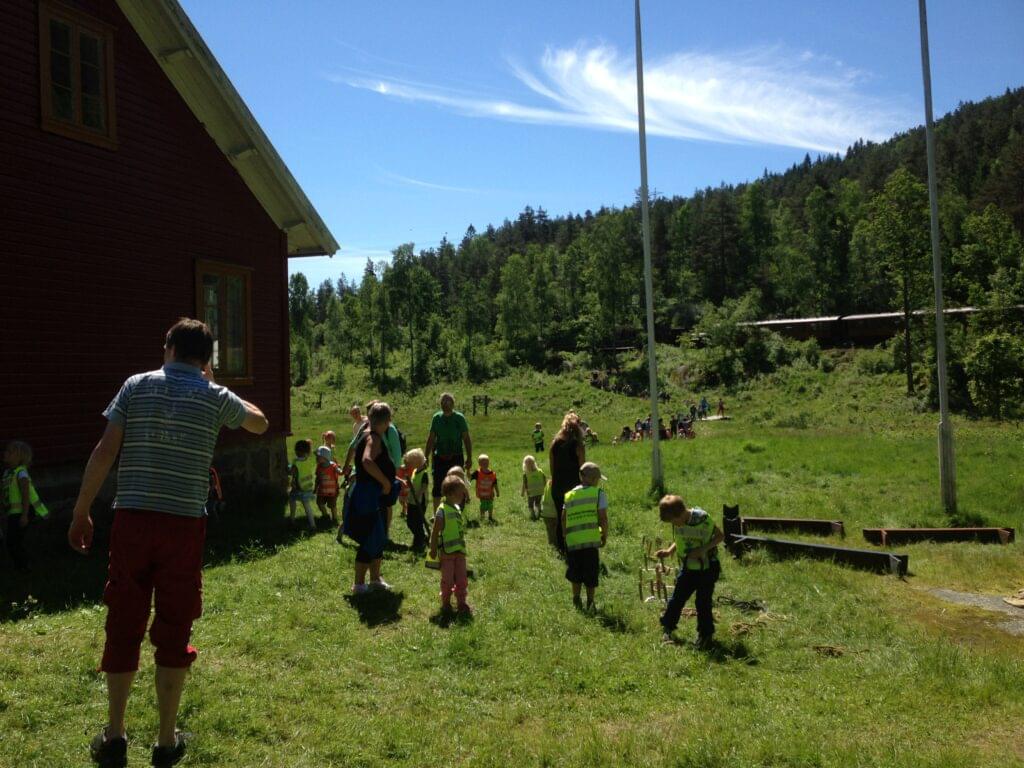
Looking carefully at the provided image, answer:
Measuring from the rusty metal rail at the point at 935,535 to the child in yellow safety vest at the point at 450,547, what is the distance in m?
7.58

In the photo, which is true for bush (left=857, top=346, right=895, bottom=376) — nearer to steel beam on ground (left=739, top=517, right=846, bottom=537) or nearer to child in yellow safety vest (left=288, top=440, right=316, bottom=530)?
steel beam on ground (left=739, top=517, right=846, bottom=537)

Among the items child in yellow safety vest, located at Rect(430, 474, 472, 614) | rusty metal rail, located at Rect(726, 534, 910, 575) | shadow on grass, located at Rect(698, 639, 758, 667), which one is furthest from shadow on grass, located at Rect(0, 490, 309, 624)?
rusty metal rail, located at Rect(726, 534, 910, 575)

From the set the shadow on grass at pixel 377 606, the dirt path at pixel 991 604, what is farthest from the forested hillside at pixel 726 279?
the shadow on grass at pixel 377 606

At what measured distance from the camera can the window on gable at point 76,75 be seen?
10.1m

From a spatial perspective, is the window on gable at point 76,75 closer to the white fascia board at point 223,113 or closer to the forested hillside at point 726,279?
the white fascia board at point 223,113

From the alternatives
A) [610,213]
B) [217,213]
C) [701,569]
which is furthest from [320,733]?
[610,213]

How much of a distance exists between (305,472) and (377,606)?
4.64 m

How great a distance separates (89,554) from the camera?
976 centimetres

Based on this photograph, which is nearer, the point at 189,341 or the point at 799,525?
the point at 189,341

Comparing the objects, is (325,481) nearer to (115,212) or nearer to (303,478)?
(303,478)

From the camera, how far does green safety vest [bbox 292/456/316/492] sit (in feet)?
38.3

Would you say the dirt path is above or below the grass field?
below

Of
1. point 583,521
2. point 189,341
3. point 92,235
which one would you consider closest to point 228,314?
point 92,235

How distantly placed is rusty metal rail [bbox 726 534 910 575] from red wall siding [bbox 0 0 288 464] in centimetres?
903
